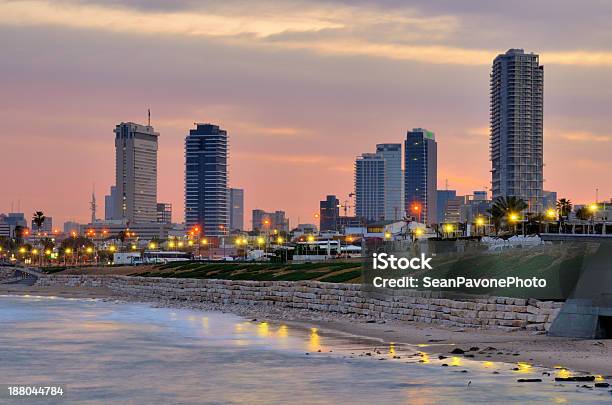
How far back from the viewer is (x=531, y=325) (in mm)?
36438

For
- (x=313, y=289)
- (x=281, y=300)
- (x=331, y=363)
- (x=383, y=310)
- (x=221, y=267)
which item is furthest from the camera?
(x=221, y=267)

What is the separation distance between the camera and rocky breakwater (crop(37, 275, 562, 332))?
3747cm

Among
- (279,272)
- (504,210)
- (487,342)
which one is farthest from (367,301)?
(504,210)

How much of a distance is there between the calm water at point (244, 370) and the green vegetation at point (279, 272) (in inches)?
481

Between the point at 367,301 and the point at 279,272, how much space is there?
20641 millimetres

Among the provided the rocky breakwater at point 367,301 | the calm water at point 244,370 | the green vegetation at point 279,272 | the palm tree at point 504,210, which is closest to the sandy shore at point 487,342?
the rocky breakwater at point 367,301

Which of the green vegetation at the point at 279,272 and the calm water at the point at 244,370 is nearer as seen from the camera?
the calm water at the point at 244,370

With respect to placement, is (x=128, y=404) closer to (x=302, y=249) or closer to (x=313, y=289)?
(x=313, y=289)

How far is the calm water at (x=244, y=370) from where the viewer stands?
81.9 feet

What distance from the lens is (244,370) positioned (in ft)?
101

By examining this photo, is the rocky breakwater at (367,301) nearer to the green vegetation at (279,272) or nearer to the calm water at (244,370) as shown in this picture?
the green vegetation at (279,272)

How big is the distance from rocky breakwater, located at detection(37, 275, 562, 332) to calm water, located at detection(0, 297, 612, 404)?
4.82m

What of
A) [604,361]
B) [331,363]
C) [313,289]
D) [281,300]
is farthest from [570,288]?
[281,300]

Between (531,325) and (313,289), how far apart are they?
2254 centimetres
